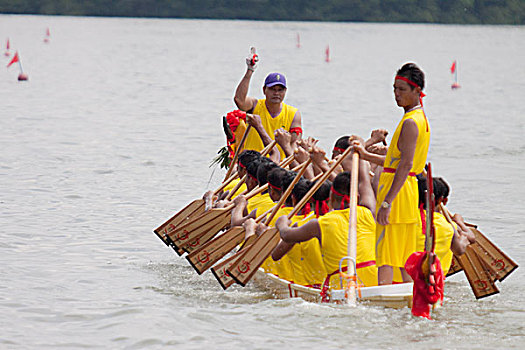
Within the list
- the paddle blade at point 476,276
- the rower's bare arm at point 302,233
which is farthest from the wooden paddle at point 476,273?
the rower's bare arm at point 302,233

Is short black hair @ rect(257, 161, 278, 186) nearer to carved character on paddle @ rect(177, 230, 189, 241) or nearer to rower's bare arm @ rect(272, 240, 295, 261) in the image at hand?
carved character on paddle @ rect(177, 230, 189, 241)

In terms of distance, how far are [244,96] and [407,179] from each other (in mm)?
3616

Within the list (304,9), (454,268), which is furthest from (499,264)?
(304,9)

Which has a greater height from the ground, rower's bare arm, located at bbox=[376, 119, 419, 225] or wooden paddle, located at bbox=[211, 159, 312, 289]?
rower's bare arm, located at bbox=[376, 119, 419, 225]

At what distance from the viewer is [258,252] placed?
8.25 meters

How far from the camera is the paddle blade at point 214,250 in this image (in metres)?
8.95

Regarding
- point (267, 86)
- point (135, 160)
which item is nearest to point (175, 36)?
point (135, 160)

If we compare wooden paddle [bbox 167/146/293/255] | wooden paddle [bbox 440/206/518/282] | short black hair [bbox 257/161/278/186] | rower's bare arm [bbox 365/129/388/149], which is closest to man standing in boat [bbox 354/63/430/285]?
wooden paddle [bbox 440/206/518/282]

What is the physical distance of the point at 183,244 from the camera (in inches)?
389

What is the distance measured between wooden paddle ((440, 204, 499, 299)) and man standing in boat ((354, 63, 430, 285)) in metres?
0.83

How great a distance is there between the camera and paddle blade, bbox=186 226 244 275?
8.95 metres

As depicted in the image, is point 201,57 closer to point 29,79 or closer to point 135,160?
point 29,79

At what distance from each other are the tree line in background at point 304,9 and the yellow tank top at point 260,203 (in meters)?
98.7

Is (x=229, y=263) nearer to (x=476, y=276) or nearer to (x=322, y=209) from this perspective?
(x=322, y=209)
